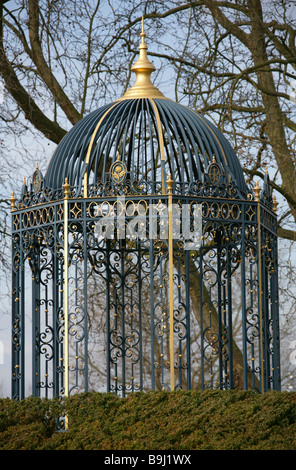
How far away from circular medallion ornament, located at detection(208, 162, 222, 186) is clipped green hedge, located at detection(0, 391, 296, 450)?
8.59 feet

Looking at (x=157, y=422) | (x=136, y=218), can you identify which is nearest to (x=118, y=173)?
(x=136, y=218)

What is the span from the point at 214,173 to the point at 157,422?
3.26 meters

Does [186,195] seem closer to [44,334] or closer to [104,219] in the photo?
[104,219]

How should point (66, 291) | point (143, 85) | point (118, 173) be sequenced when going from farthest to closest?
1. point (143, 85)
2. point (118, 173)
3. point (66, 291)

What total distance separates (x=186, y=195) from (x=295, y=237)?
529 cm

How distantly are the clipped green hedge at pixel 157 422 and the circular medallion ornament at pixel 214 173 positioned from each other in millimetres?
2619

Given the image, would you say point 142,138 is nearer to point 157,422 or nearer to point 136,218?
point 136,218

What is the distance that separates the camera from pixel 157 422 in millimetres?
7371

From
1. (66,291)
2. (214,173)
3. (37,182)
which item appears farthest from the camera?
(37,182)

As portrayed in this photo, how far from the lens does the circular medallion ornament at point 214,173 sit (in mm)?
9133

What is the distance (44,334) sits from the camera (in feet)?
31.6

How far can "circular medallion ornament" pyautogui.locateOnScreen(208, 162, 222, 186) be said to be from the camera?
913 centimetres

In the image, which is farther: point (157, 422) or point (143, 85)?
point (143, 85)
